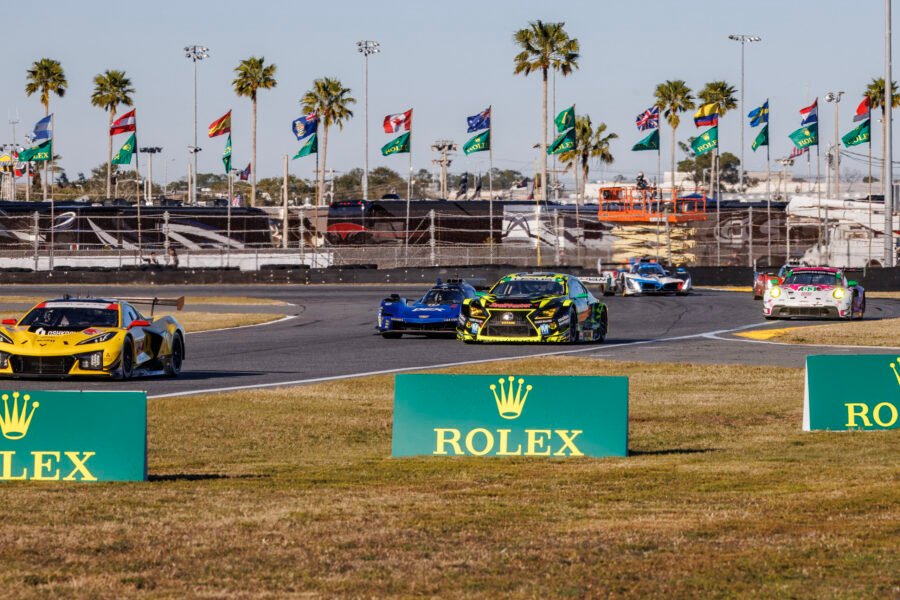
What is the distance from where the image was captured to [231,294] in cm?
5009

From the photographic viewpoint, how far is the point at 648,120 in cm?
6488

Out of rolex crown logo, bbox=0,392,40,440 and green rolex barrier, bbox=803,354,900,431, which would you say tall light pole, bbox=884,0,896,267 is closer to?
green rolex barrier, bbox=803,354,900,431

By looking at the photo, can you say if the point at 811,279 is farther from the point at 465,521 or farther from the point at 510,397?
the point at 465,521

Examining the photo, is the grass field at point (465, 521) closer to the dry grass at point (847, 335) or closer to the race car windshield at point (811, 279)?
the dry grass at point (847, 335)

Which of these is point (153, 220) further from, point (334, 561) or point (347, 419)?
point (334, 561)

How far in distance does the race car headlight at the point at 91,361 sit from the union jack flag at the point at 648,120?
158ft

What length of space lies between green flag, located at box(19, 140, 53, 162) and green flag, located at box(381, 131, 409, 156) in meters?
14.7

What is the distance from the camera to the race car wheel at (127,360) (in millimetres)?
19000

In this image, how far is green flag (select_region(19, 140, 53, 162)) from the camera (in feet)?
189

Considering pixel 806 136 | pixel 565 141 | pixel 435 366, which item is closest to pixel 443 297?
pixel 435 366

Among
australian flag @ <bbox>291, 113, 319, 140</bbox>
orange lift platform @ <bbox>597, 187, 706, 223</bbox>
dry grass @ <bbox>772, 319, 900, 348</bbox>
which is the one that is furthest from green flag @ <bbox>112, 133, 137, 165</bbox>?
dry grass @ <bbox>772, 319, 900, 348</bbox>

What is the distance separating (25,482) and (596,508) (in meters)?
4.08

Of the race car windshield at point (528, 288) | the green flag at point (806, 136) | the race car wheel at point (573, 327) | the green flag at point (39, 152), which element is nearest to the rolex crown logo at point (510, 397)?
the race car windshield at point (528, 288)

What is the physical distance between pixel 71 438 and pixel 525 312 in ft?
55.5
